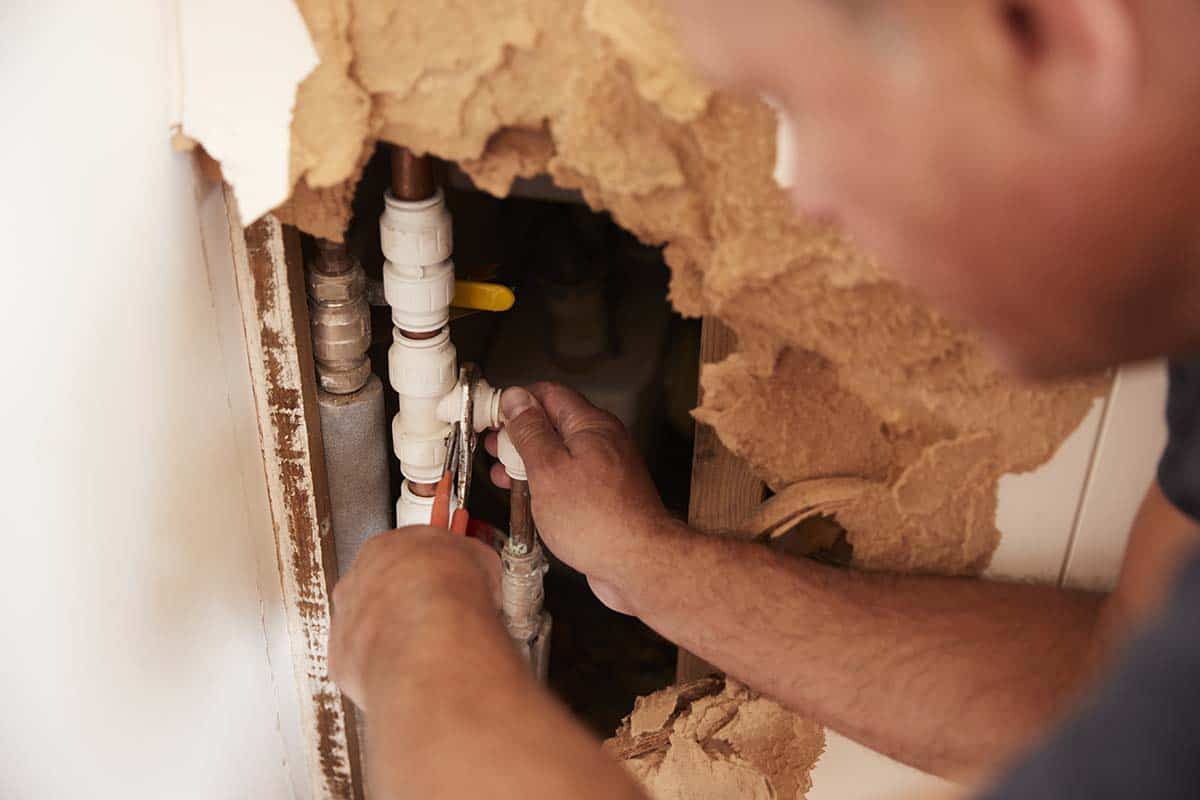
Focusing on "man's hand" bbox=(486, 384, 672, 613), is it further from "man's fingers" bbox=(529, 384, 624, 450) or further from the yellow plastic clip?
the yellow plastic clip

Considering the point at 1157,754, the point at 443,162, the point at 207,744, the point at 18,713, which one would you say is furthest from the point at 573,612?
the point at 1157,754

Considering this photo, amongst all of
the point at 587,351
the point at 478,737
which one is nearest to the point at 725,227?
the point at 478,737

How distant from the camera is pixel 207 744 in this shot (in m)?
1.09

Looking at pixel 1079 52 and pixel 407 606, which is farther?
pixel 407 606

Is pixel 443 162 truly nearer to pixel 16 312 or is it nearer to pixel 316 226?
pixel 316 226

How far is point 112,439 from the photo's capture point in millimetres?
862

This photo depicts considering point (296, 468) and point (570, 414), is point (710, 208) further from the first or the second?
point (296, 468)

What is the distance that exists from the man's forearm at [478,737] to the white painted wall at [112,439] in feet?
1.05

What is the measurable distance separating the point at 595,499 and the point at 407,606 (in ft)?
0.81

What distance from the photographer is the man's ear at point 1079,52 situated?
42cm

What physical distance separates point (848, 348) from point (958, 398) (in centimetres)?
9

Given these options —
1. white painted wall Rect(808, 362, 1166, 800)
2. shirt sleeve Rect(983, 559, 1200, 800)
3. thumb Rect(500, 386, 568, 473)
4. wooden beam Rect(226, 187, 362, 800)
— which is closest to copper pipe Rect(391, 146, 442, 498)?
wooden beam Rect(226, 187, 362, 800)

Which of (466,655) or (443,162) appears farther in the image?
(443,162)

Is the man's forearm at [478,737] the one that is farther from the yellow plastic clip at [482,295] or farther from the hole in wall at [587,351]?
the hole in wall at [587,351]
